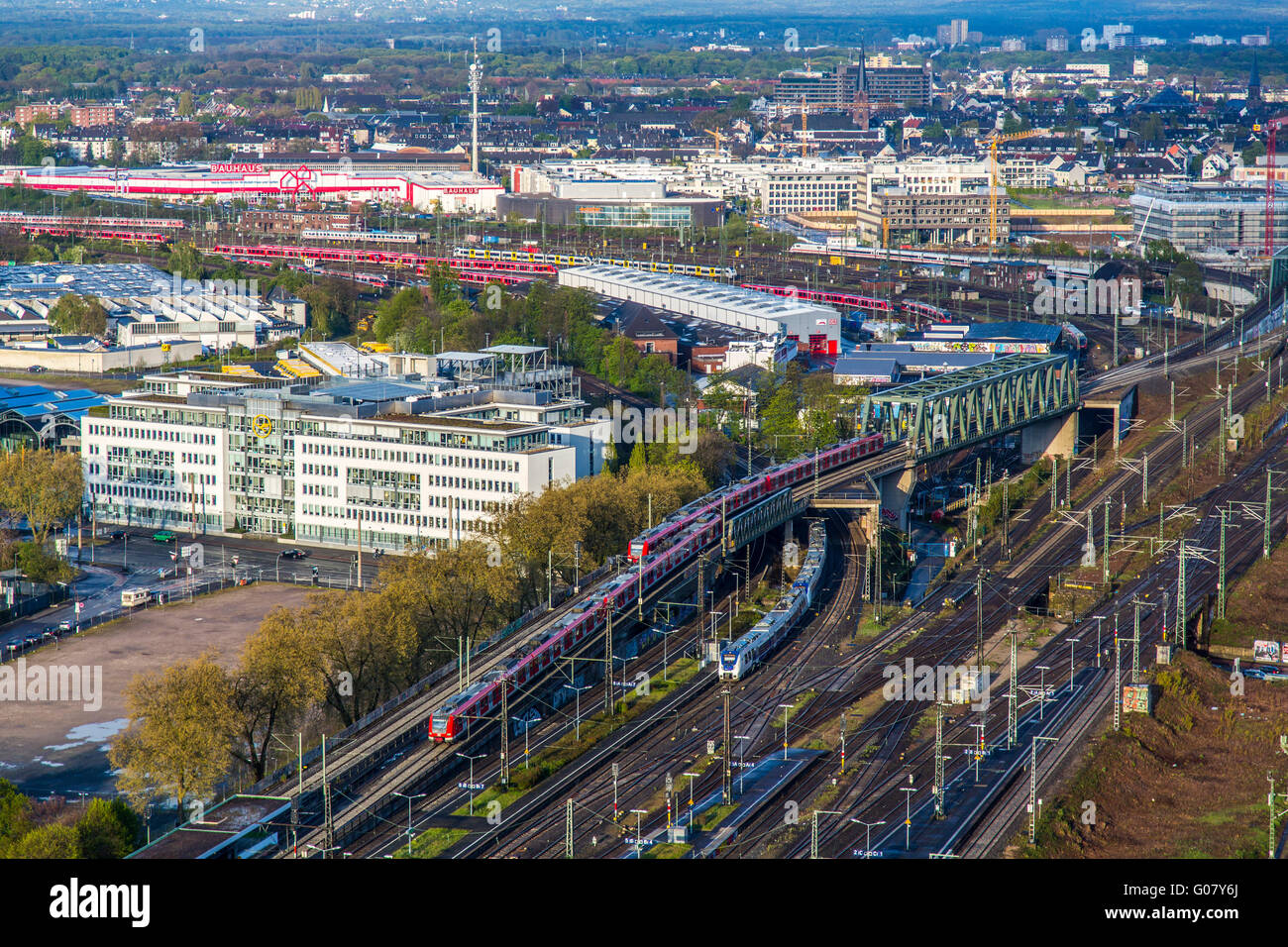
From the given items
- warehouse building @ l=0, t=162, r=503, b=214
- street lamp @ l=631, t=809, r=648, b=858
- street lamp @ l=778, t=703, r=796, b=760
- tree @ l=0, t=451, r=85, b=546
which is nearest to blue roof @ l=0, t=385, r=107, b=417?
tree @ l=0, t=451, r=85, b=546

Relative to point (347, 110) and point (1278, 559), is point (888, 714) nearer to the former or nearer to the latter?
point (1278, 559)

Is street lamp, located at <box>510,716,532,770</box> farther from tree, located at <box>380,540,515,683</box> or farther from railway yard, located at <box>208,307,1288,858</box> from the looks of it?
tree, located at <box>380,540,515,683</box>

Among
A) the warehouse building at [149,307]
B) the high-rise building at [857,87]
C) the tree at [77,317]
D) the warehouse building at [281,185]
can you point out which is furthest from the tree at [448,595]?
the high-rise building at [857,87]

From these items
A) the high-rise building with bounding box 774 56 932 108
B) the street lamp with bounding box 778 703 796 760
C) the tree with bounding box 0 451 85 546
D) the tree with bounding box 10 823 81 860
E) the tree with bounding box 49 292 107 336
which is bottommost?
the street lamp with bounding box 778 703 796 760

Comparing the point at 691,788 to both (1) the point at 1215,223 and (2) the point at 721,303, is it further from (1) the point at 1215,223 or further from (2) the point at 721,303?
(1) the point at 1215,223

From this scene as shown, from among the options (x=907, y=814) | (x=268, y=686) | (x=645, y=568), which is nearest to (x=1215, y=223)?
(x=645, y=568)
